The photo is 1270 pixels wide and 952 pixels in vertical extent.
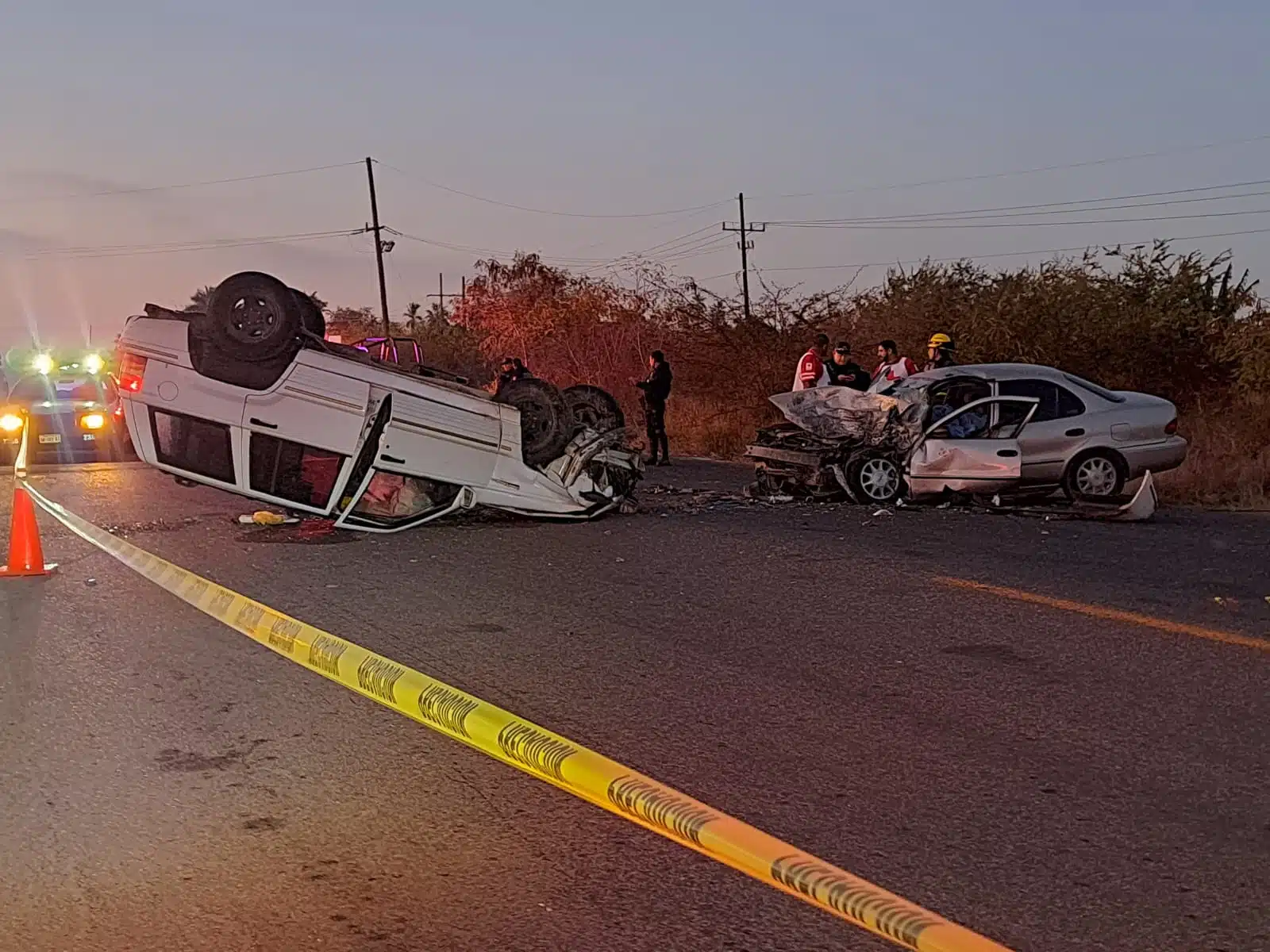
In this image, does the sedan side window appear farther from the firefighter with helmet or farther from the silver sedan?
the firefighter with helmet

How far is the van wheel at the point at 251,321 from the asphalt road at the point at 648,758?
205 cm

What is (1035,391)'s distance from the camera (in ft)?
45.4

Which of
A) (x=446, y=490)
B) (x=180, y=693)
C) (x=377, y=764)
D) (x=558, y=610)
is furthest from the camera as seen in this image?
(x=446, y=490)

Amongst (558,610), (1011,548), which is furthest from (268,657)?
(1011,548)

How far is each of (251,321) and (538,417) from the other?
264 centimetres

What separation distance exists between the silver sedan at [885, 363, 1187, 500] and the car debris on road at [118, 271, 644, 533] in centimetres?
489

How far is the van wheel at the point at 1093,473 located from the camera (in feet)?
45.2

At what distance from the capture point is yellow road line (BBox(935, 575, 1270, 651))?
7.23 metres

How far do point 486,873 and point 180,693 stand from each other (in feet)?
9.34

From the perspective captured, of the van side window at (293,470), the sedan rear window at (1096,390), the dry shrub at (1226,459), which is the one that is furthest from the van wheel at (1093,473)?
the van side window at (293,470)

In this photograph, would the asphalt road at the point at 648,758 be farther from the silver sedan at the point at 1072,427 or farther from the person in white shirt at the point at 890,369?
the person in white shirt at the point at 890,369

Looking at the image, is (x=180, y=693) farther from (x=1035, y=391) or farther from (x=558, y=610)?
(x=1035, y=391)

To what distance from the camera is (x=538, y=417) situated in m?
12.3

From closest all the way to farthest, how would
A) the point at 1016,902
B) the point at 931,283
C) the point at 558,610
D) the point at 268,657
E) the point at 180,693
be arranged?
the point at 1016,902 < the point at 180,693 < the point at 268,657 < the point at 558,610 < the point at 931,283
